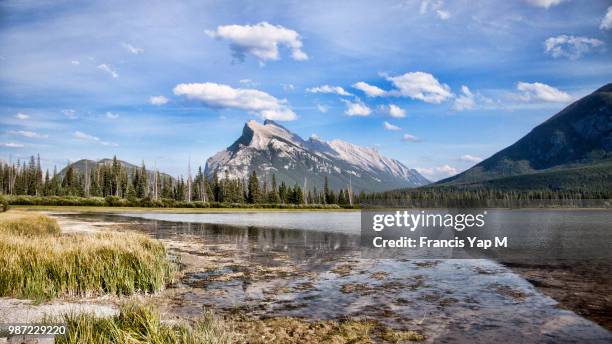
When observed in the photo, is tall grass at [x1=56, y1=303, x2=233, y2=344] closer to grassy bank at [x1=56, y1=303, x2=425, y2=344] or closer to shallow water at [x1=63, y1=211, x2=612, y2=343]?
grassy bank at [x1=56, y1=303, x2=425, y2=344]

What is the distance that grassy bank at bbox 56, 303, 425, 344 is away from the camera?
1030cm

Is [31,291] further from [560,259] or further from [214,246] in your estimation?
[560,259]

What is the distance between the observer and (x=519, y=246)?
40.8m

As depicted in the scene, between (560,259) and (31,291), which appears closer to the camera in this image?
(31,291)

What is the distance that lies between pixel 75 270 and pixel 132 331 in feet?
32.3

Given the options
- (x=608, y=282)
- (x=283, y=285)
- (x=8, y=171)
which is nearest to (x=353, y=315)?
(x=283, y=285)

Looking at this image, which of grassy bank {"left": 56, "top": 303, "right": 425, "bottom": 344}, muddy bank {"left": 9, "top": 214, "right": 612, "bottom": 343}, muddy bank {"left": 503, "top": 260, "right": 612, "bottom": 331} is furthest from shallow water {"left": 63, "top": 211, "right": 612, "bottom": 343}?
grassy bank {"left": 56, "top": 303, "right": 425, "bottom": 344}

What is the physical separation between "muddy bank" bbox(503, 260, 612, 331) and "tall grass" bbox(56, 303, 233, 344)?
43.5 feet

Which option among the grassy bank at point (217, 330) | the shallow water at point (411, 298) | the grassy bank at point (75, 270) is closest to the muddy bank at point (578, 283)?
the shallow water at point (411, 298)

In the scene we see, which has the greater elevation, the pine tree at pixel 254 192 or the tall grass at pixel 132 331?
the pine tree at pixel 254 192

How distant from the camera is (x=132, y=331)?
10.4 metres

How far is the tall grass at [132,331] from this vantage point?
33.1ft

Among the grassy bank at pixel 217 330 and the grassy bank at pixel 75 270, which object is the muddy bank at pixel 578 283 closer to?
the grassy bank at pixel 217 330

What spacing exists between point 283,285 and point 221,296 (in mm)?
3505
